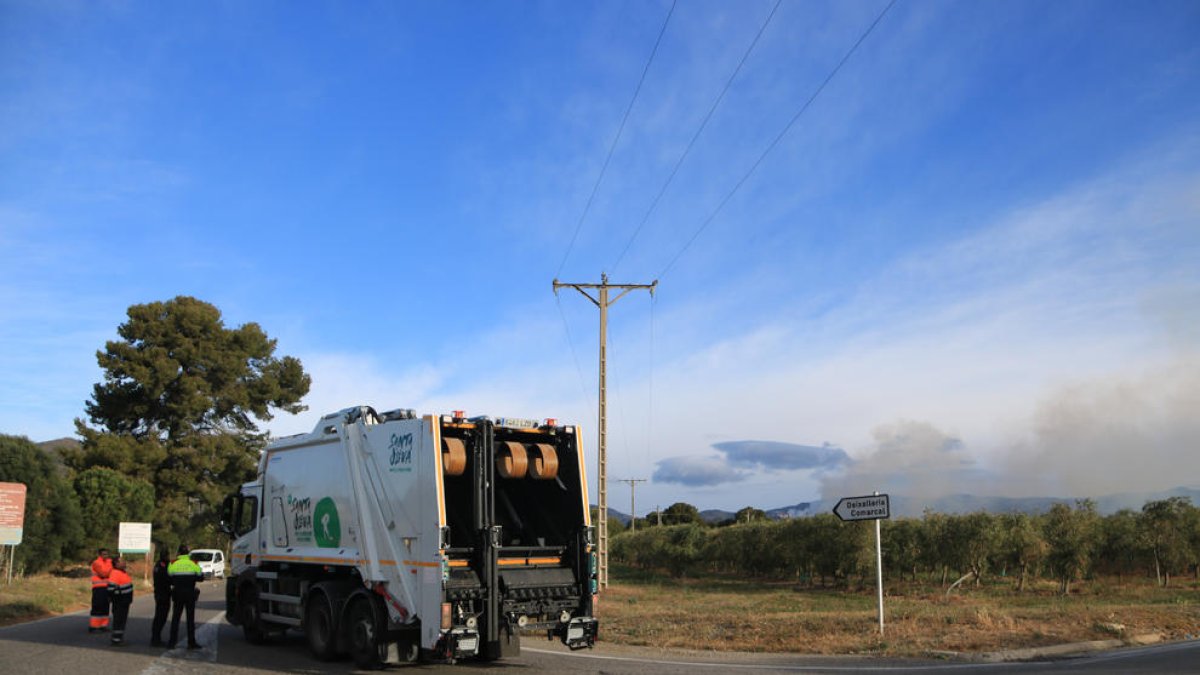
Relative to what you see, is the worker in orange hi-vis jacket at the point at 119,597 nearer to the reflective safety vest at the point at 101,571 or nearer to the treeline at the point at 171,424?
the reflective safety vest at the point at 101,571

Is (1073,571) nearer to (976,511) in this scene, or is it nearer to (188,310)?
(976,511)

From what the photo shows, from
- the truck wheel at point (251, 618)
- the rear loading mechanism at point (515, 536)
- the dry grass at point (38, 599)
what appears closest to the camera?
the rear loading mechanism at point (515, 536)

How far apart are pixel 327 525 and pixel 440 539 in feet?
11.0

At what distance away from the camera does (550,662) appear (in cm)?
1180

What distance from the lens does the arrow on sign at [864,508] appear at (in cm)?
1411

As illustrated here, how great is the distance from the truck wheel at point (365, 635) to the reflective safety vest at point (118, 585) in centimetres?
518

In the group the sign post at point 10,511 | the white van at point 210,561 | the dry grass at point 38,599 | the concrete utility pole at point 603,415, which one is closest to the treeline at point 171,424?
the white van at point 210,561

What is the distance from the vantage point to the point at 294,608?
13242 mm

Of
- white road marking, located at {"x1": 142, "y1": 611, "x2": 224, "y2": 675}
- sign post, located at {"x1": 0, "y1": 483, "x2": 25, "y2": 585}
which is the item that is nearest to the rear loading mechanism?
white road marking, located at {"x1": 142, "y1": 611, "x2": 224, "y2": 675}

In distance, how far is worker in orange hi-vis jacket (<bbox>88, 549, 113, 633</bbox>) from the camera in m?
14.7

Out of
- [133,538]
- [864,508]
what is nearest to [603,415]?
[864,508]

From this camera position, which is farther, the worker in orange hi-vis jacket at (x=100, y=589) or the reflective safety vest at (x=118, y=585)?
the worker in orange hi-vis jacket at (x=100, y=589)

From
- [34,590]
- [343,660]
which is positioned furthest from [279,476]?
[34,590]

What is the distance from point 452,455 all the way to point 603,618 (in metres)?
8.99
